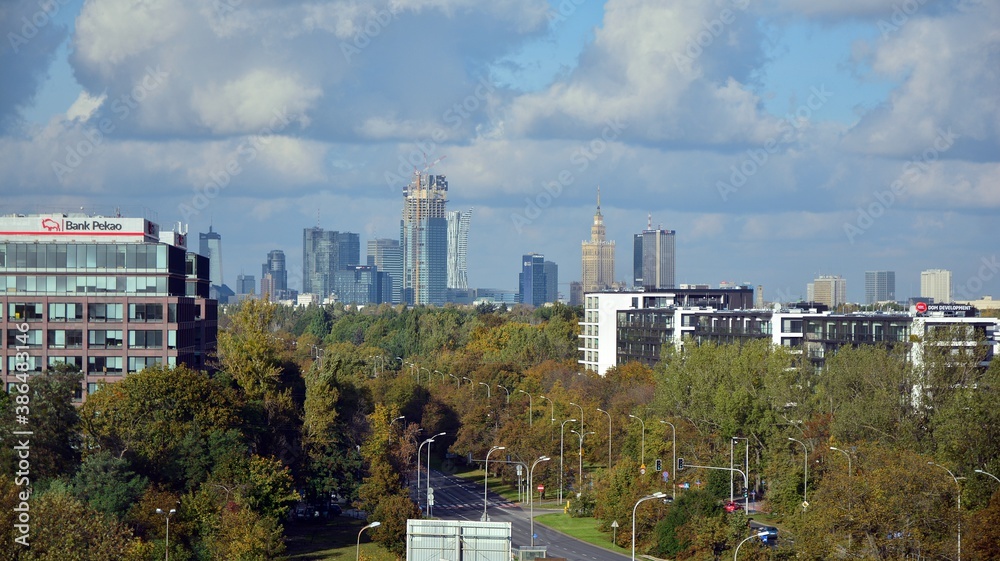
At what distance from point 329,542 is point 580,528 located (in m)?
23.4

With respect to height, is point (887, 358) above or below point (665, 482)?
above

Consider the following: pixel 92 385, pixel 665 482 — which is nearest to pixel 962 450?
pixel 665 482

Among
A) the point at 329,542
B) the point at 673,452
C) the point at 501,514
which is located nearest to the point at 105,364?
the point at 329,542

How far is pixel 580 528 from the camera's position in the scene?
110 metres

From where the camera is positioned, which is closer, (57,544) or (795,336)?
(57,544)

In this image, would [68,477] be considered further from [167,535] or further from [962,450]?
[962,450]

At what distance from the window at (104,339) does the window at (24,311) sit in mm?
5283

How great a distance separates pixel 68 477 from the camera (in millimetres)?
84125

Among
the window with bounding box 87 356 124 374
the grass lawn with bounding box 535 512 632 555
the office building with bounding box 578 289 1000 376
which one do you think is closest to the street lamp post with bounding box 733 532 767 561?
the grass lawn with bounding box 535 512 632 555

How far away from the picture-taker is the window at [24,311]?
122438 mm

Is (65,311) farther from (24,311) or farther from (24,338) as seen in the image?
(24,338)

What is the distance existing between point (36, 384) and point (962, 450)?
6624cm

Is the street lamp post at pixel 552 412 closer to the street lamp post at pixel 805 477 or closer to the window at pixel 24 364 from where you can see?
the street lamp post at pixel 805 477
